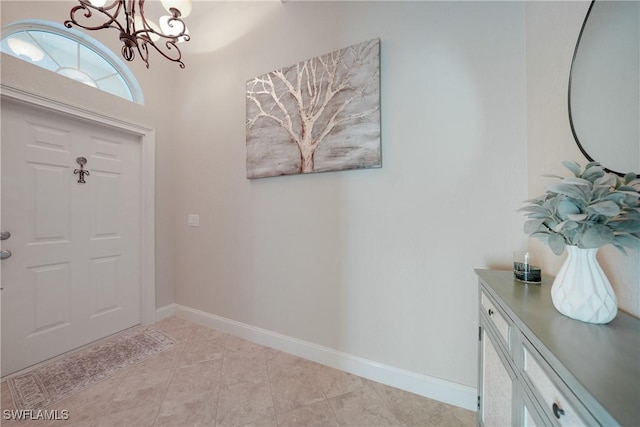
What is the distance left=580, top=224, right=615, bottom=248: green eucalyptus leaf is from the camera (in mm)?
637

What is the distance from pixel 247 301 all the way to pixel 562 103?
2.47 m

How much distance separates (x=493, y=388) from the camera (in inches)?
37.5

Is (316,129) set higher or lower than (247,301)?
higher

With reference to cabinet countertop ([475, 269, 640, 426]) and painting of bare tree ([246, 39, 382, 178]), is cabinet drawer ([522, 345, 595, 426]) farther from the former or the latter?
painting of bare tree ([246, 39, 382, 178])

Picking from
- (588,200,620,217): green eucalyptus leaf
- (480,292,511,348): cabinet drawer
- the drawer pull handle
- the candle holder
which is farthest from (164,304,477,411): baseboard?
(588,200,620,217): green eucalyptus leaf

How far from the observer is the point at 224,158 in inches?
88.2

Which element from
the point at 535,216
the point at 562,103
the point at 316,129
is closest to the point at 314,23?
the point at 316,129

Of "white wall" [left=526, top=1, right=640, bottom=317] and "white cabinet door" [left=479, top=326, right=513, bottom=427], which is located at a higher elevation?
"white wall" [left=526, top=1, right=640, bottom=317]

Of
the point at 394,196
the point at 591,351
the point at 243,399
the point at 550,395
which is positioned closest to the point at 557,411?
the point at 550,395

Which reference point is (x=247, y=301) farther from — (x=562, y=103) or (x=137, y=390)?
(x=562, y=103)

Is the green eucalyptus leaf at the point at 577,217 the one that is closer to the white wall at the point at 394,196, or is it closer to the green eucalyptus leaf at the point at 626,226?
the green eucalyptus leaf at the point at 626,226

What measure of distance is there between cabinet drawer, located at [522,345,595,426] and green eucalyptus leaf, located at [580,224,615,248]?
343mm

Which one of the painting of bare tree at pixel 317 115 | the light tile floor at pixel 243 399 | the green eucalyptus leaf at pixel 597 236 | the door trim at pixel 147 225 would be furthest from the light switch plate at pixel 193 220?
the green eucalyptus leaf at pixel 597 236

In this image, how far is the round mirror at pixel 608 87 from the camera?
0.73 m
